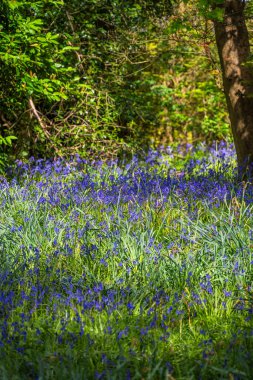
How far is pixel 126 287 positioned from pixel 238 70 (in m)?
3.90

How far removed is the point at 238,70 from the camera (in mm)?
7234

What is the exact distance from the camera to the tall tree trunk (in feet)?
23.6

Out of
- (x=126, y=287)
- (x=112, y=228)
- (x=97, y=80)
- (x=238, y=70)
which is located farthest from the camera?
(x=97, y=80)

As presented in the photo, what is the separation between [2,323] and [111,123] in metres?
7.39

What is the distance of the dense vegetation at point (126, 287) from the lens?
311cm

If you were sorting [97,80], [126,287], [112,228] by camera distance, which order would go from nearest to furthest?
[126,287] → [112,228] → [97,80]

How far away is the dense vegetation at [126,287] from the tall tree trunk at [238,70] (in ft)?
3.83

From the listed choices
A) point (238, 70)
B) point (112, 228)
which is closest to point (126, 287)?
point (112, 228)

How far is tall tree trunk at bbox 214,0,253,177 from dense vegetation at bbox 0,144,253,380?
117 cm

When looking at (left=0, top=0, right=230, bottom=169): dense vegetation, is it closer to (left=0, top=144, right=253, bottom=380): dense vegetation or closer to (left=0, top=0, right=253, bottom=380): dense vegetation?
(left=0, top=0, right=253, bottom=380): dense vegetation

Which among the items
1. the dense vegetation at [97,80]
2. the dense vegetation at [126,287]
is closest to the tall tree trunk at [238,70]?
the dense vegetation at [126,287]

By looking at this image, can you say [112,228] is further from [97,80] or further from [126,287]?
[97,80]

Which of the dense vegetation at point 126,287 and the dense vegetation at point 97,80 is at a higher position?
the dense vegetation at point 97,80

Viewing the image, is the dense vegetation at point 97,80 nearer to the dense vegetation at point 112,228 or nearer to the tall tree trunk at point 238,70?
the dense vegetation at point 112,228
